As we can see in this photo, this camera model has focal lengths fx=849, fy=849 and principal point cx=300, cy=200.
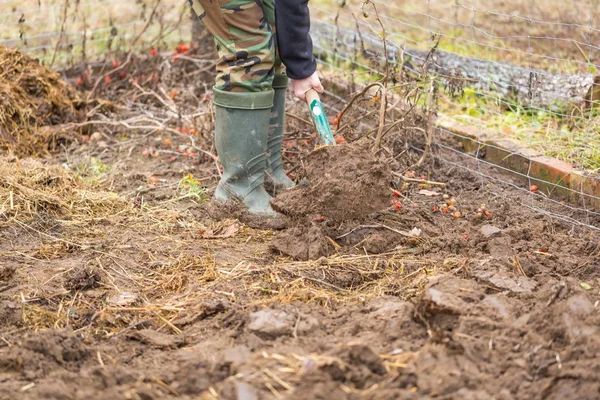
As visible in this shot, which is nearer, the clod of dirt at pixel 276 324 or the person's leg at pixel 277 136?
the clod of dirt at pixel 276 324

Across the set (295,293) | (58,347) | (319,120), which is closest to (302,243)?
(295,293)

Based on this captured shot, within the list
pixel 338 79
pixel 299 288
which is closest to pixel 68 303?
pixel 299 288

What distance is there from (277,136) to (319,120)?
1.93ft

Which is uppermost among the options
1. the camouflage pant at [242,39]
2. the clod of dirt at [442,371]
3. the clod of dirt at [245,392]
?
the camouflage pant at [242,39]

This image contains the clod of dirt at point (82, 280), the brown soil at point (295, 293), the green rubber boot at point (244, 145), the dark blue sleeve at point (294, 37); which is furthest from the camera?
the green rubber boot at point (244, 145)

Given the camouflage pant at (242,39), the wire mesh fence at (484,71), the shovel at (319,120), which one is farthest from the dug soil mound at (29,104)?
the shovel at (319,120)

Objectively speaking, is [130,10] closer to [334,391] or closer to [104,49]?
[104,49]

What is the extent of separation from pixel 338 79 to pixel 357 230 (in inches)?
86.7

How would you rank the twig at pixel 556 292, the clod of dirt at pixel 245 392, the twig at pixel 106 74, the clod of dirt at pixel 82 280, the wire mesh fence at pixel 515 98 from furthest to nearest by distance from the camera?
the twig at pixel 106 74, the wire mesh fence at pixel 515 98, the clod of dirt at pixel 82 280, the twig at pixel 556 292, the clod of dirt at pixel 245 392

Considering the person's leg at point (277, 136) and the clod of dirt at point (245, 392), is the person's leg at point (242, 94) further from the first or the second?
the clod of dirt at point (245, 392)

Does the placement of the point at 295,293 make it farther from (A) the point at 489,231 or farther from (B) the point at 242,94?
(B) the point at 242,94

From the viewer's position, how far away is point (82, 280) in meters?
3.55

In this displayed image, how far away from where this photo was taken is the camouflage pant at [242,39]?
411 cm

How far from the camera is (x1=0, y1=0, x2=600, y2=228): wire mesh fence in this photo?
15.2 ft
